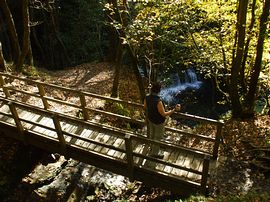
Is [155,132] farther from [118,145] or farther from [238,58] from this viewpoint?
[238,58]

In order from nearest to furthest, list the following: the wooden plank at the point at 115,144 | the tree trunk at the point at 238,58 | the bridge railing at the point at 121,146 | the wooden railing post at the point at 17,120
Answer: the bridge railing at the point at 121,146 → the wooden plank at the point at 115,144 → the wooden railing post at the point at 17,120 → the tree trunk at the point at 238,58

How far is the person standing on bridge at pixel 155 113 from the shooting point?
816 centimetres

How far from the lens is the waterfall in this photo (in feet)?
80.9

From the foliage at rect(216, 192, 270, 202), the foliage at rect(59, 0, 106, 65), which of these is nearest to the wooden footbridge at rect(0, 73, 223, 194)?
the foliage at rect(216, 192, 270, 202)

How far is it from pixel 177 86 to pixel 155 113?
18.8 metres

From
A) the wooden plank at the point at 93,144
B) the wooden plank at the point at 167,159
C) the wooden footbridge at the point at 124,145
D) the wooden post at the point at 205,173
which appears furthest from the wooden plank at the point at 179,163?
the wooden plank at the point at 93,144

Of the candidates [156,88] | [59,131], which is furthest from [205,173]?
[59,131]

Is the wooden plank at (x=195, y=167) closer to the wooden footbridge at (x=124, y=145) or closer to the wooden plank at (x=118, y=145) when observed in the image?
the wooden footbridge at (x=124, y=145)

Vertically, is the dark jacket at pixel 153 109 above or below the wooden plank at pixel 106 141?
above

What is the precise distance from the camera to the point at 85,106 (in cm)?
1121

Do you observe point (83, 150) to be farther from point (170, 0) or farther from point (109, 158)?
point (170, 0)

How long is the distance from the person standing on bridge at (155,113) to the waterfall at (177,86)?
15.0 metres

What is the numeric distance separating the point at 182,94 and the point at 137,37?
452 inches

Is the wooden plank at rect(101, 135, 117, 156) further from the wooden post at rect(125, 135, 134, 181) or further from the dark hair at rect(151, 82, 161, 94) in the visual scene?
the dark hair at rect(151, 82, 161, 94)
